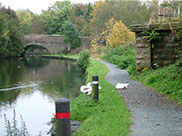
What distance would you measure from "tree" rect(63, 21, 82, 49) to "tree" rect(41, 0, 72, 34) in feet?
51.7

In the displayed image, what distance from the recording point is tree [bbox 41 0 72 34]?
75.7 m

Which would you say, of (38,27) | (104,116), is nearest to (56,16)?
(38,27)

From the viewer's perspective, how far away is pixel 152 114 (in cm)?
703

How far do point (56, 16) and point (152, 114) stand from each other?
71.9m

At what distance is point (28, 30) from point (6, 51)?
33.7 meters

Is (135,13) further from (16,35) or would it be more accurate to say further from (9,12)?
(9,12)

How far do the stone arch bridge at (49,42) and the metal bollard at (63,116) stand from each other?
188 ft

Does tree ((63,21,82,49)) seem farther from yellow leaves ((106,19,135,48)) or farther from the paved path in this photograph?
the paved path

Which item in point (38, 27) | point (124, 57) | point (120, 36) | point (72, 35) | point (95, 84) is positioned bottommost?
point (124, 57)

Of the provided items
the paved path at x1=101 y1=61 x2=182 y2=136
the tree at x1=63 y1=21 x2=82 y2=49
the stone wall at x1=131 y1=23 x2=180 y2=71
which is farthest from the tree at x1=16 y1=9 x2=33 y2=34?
the paved path at x1=101 y1=61 x2=182 y2=136

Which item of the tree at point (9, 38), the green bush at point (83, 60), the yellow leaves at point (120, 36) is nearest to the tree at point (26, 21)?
the tree at point (9, 38)

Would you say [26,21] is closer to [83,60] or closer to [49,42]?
[49,42]

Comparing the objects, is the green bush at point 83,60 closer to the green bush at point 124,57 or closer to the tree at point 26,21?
the green bush at point 124,57

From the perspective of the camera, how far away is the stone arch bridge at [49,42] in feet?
201
